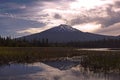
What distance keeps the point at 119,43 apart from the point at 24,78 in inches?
7089

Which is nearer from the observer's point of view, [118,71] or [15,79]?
[15,79]

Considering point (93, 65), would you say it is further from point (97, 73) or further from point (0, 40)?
point (0, 40)

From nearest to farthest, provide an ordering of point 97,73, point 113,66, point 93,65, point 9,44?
point 97,73 → point 113,66 → point 93,65 → point 9,44

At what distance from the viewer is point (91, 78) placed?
917 inches

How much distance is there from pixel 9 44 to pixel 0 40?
15.0ft

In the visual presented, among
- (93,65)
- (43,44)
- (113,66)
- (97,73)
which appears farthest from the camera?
(43,44)

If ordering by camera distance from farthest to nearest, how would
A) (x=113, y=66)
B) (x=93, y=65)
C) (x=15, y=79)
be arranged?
1. (x=93, y=65)
2. (x=113, y=66)
3. (x=15, y=79)

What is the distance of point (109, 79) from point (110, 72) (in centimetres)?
370

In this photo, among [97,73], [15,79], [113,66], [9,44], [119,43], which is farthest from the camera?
[119,43]

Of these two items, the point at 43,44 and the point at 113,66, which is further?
the point at 43,44

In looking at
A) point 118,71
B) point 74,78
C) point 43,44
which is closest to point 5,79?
point 74,78

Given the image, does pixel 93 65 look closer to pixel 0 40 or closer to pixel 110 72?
pixel 110 72

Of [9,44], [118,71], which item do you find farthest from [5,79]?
[9,44]

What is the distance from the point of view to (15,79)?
22516mm
